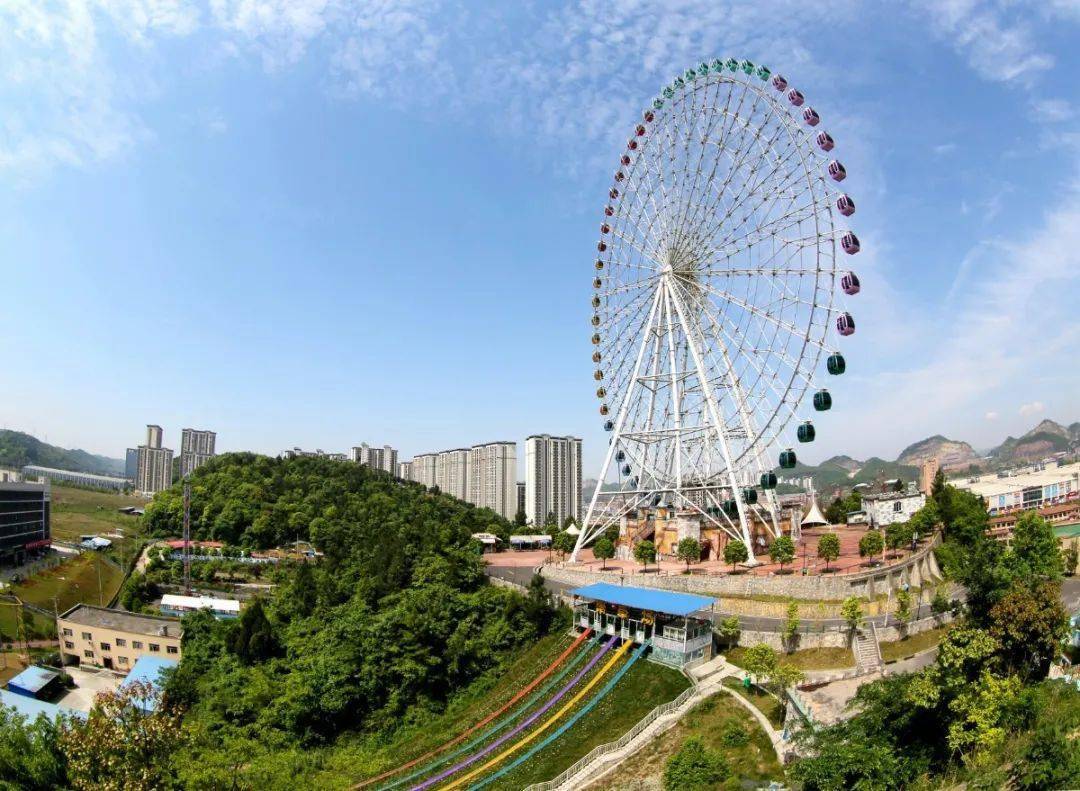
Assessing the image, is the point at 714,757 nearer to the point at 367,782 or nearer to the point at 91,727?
the point at 367,782

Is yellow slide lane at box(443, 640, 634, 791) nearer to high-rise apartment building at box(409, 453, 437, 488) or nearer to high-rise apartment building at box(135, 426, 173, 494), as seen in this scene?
high-rise apartment building at box(409, 453, 437, 488)

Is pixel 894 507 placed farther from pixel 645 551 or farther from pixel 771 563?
pixel 645 551

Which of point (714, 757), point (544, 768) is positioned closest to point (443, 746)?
point (544, 768)

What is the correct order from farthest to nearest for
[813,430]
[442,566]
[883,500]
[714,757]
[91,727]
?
[883,500]
[442,566]
[813,430]
[91,727]
[714,757]

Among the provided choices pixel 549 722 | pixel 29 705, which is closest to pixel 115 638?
pixel 29 705

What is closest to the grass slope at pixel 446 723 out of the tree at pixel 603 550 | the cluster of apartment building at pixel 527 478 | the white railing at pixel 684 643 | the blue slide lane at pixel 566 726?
the blue slide lane at pixel 566 726

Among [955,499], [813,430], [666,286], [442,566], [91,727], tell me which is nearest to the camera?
[91,727]

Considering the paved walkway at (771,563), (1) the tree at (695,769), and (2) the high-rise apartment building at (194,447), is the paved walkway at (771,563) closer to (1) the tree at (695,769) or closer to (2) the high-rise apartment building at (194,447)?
(1) the tree at (695,769)
